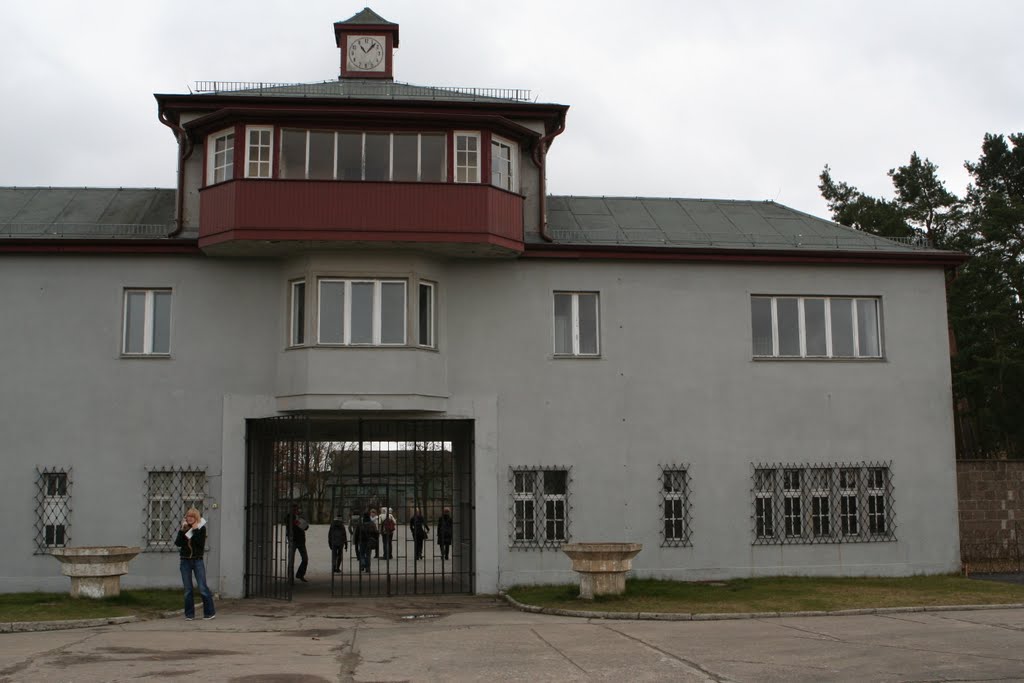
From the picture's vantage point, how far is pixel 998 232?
44.8 metres

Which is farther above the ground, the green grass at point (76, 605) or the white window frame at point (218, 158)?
the white window frame at point (218, 158)

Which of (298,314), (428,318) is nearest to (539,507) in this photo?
(428,318)

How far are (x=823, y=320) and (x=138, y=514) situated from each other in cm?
1424

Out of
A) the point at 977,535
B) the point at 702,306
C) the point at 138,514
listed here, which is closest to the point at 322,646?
the point at 138,514

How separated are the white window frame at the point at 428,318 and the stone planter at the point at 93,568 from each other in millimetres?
6518

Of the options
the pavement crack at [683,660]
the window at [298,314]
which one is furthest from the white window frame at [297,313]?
the pavement crack at [683,660]

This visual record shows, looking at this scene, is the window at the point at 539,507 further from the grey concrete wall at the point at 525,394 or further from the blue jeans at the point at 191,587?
the blue jeans at the point at 191,587

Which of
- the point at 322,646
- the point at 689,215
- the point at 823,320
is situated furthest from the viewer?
the point at 689,215

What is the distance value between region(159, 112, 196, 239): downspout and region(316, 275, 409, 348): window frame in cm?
347

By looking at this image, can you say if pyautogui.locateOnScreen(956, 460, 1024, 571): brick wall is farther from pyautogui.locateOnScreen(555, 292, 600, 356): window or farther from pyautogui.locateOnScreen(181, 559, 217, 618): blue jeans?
pyautogui.locateOnScreen(181, 559, 217, 618): blue jeans

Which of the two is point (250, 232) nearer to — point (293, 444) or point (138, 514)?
point (293, 444)

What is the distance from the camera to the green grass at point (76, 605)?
15.9m

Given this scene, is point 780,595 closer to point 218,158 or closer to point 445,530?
point 445,530

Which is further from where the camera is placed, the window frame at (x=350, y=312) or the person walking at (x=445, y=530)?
the person walking at (x=445, y=530)
